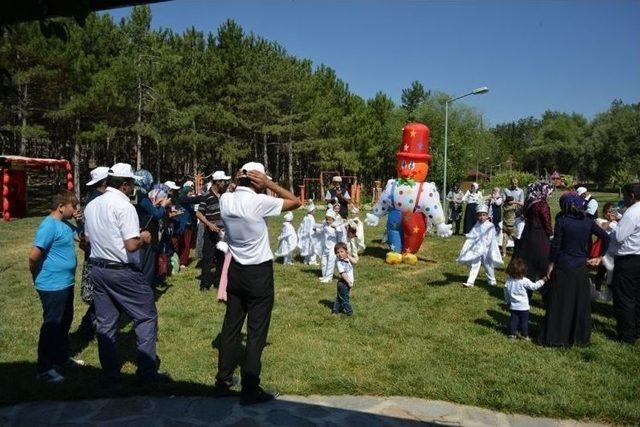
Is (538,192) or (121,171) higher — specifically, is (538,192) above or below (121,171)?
below

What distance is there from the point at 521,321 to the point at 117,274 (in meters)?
4.66

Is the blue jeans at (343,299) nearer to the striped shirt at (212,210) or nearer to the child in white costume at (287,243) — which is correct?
the striped shirt at (212,210)

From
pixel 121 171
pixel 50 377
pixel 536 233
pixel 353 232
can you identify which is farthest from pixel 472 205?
pixel 50 377

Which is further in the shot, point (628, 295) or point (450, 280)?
point (450, 280)

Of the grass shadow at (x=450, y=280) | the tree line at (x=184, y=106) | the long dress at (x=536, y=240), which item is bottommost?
the grass shadow at (x=450, y=280)

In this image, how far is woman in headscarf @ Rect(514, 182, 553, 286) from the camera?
7547 mm

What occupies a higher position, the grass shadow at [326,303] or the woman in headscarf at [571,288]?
the woman in headscarf at [571,288]

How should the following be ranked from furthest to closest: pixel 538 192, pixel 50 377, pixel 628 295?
pixel 538 192
pixel 628 295
pixel 50 377

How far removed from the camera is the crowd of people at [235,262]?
14.1ft

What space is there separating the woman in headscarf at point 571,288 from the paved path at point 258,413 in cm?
195

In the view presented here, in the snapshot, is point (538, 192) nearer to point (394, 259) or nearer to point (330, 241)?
point (330, 241)

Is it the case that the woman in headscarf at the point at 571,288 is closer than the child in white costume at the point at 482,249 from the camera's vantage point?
Yes

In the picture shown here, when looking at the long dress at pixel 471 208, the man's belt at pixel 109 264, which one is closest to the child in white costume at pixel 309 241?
the long dress at pixel 471 208

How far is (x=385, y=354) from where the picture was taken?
567 cm
